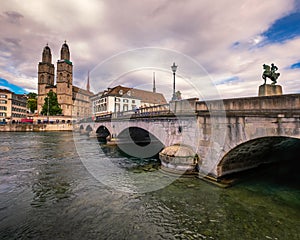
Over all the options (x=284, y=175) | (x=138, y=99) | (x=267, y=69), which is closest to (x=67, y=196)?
(x=267, y=69)

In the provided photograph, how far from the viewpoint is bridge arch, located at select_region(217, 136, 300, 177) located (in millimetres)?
9109

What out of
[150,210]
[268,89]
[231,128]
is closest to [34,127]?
[150,210]

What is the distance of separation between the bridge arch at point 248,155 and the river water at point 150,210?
0.97m

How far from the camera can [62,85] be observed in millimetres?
84188

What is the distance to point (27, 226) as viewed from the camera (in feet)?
19.8

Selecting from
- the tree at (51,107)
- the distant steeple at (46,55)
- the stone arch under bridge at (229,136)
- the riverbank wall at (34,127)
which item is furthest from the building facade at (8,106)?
the stone arch under bridge at (229,136)

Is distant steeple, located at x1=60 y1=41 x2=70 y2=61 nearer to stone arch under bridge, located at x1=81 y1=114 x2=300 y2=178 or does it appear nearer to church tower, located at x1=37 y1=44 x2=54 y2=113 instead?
church tower, located at x1=37 y1=44 x2=54 y2=113

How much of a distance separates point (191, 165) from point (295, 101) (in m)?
6.15

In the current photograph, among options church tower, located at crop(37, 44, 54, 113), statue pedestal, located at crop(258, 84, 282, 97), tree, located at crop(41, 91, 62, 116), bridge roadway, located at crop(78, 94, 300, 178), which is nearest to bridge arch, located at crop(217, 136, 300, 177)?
bridge roadway, located at crop(78, 94, 300, 178)

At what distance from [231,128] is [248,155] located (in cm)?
325

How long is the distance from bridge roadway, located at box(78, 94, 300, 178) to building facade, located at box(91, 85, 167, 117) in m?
44.1

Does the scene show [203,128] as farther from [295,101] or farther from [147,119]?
[147,119]

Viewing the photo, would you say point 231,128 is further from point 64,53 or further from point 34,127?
point 64,53

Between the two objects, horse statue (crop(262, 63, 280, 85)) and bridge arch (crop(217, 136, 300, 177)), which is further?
horse statue (crop(262, 63, 280, 85))
